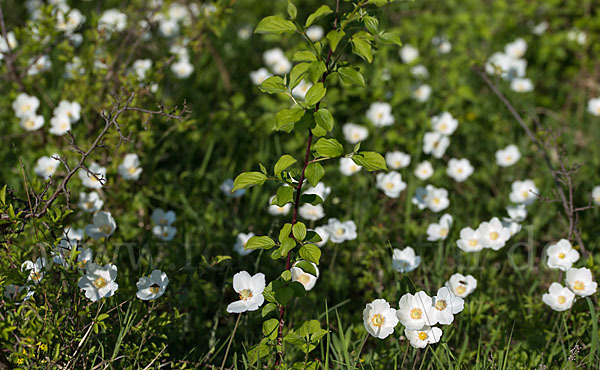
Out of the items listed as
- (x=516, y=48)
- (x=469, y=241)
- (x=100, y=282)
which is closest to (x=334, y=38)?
(x=100, y=282)

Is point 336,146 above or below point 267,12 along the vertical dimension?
above

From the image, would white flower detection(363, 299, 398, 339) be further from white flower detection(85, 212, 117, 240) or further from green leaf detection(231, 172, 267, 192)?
white flower detection(85, 212, 117, 240)

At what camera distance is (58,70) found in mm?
3588

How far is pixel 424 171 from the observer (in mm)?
3035

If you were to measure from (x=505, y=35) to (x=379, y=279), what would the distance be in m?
2.54

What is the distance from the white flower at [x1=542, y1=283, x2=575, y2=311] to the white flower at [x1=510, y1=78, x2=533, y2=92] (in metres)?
1.92

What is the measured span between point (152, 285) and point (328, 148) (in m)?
0.80

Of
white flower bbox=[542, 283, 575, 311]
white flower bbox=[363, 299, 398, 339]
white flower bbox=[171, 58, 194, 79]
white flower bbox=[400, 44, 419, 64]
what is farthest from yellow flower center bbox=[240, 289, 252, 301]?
white flower bbox=[400, 44, 419, 64]

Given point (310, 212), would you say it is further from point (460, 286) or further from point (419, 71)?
point (419, 71)

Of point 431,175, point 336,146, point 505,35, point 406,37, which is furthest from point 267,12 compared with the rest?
point 336,146

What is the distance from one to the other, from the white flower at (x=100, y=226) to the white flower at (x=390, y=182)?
1.33 metres

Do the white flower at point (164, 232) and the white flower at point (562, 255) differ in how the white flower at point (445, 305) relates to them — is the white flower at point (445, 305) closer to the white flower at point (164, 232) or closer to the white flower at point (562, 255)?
the white flower at point (562, 255)

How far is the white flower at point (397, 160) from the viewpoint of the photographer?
3049mm

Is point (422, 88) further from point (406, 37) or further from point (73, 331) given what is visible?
point (73, 331)
